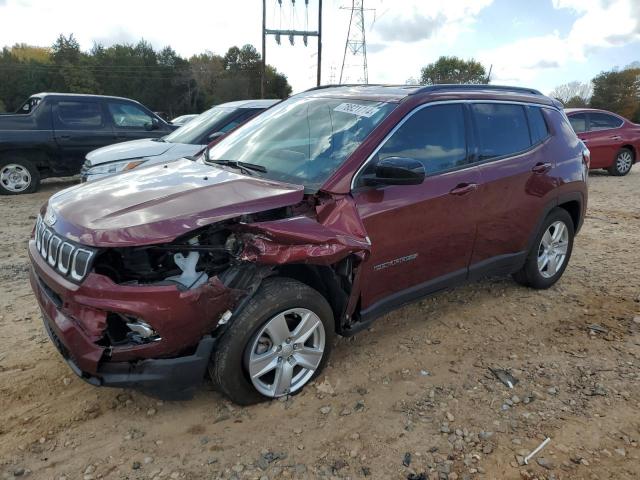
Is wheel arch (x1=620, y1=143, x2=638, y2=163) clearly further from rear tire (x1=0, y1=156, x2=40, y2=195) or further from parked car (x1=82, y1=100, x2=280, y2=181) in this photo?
rear tire (x1=0, y1=156, x2=40, y2=195)

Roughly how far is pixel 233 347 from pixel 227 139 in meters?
2.02

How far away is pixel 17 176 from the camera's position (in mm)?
8695

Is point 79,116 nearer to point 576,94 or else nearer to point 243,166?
point 243,166

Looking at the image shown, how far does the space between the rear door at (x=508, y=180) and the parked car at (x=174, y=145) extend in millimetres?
3244

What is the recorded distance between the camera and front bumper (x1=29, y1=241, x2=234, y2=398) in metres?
2.30

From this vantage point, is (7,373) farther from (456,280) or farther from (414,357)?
(456,280)

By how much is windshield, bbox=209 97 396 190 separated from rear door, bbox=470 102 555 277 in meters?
0.98

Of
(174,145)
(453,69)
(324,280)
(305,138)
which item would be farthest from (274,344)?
(453,69)

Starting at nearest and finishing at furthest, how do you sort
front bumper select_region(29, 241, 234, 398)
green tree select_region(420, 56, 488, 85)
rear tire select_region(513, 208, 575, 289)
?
front bumper select_region(29, 241, 234, 398) < rear tire select_region(513, 208, 575, 289) < green tree select_region(420, 56, 488, 85)

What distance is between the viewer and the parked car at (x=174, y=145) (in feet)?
21.6

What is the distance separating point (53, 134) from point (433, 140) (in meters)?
7.89

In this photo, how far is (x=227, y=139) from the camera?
3973 millimetres

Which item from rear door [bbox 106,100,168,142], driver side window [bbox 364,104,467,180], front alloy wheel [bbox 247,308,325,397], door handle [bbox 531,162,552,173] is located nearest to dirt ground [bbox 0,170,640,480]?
front alloy wheel [bbox 247,308,325,397]

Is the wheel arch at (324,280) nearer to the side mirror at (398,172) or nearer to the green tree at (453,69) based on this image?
the side mirror at (398,172)
